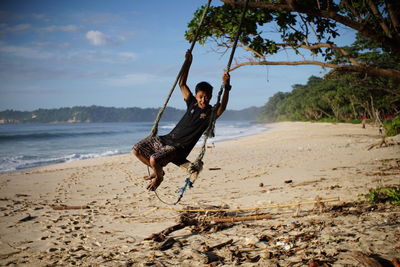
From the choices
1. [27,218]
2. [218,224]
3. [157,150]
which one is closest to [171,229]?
[218,224]

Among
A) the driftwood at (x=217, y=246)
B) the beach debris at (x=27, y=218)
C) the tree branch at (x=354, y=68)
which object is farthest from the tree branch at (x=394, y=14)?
the beach debris at (x=27, y=218)

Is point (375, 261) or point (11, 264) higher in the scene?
point (375, 261)

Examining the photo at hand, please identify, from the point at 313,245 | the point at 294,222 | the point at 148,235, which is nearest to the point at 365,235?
the point at 313,245

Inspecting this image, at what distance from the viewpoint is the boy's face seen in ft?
12.5

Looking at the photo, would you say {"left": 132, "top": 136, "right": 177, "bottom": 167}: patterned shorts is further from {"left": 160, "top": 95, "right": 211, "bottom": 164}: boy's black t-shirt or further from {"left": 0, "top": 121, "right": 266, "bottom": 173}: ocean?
{"left": 0, "top": 121, "right": 266, "bottom": 173}: ocean

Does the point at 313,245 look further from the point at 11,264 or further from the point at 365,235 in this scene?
the point at 11,264

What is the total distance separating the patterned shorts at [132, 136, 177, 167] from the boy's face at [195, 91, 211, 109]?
711mm

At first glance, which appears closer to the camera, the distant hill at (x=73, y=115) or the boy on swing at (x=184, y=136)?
the boy on swing at (x=184, y=136)

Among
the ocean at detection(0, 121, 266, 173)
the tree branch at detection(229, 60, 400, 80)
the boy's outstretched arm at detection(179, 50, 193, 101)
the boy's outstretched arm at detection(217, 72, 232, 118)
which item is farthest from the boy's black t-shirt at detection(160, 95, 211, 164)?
the ocean at detection(0, 121, 266, 173)

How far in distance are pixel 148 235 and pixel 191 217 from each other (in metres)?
0.75

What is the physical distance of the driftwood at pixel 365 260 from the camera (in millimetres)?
2395

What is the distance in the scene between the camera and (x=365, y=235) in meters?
3.06

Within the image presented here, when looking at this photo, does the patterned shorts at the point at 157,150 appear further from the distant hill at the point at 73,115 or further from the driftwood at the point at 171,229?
the distant hill at the point at 73,115

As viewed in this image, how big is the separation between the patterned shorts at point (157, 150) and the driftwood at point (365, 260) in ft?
7.76
